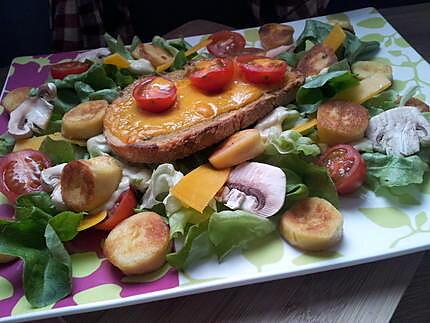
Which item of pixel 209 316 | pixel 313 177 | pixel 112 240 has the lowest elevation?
pixel 209 316

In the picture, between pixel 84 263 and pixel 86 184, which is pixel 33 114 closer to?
pixel 86 184

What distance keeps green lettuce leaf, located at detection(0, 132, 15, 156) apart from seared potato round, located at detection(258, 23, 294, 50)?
1266 mm

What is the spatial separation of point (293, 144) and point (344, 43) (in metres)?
0.86

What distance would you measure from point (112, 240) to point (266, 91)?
2.93 feet

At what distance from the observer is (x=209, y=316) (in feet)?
5.63

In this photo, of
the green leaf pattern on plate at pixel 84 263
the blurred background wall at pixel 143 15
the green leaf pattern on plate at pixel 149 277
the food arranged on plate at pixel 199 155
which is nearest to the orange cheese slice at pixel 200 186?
the food arranged on plate at pixel 199 155

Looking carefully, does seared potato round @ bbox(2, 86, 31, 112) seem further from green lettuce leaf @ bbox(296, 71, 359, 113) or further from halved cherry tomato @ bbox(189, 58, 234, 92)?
green lettuce leaf @ bbox(296, 71, 359, 113)

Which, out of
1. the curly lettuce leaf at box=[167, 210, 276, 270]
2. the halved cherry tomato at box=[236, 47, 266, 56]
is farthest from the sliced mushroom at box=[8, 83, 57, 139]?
the curly lettuce leaf at box=[167, 210, 276, 270]

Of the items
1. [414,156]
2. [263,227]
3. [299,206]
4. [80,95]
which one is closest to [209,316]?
[263,227]

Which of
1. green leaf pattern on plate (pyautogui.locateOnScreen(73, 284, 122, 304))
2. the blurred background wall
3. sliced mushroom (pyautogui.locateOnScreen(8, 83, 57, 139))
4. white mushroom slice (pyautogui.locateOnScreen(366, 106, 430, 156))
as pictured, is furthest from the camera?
the blurred background wall

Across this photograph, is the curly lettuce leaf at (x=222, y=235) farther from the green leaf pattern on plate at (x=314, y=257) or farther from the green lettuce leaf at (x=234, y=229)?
the green leaf pattern on plate at (x=314, y=257)

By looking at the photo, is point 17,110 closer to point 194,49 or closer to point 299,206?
point 194,49

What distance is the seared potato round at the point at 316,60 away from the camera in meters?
2.48

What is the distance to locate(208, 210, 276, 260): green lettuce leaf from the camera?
178cm
